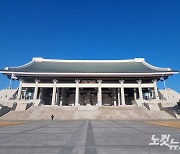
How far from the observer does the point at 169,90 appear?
43812 millimetres

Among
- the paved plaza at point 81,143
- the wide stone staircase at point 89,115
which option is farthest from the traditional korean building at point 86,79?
the paved plaza at point 81,143

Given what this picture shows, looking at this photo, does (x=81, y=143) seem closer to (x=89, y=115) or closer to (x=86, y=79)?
(x=89, y=115)

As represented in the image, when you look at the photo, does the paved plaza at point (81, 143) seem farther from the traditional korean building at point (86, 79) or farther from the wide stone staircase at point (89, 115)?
the traditional korean building at point (86, 79)

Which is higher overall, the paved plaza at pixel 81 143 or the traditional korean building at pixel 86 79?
the traditional korean building at pixel 86 79

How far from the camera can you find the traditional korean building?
38281mm

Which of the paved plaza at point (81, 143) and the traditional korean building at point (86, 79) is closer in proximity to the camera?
the paved plaza at point (81, 143)

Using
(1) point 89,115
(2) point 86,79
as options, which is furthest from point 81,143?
(2) point 86,79

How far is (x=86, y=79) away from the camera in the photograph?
41000 mm

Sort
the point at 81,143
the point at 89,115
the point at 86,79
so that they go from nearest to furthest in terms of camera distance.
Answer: the point at 81,143, the point at 89,115, the point at 86,79

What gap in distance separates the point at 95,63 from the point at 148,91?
60.4 ft

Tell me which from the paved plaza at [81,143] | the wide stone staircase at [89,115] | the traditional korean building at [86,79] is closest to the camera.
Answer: the paved plaza at [81,143]

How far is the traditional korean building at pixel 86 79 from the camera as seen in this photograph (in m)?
38.3

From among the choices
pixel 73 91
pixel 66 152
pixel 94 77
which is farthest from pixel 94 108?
pixel 66 152

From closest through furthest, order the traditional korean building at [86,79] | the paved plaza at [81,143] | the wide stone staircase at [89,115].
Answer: the paved plaza at [81,143] → the wide stone staircase at [89,115] → the traditional korean building at [86,79]
